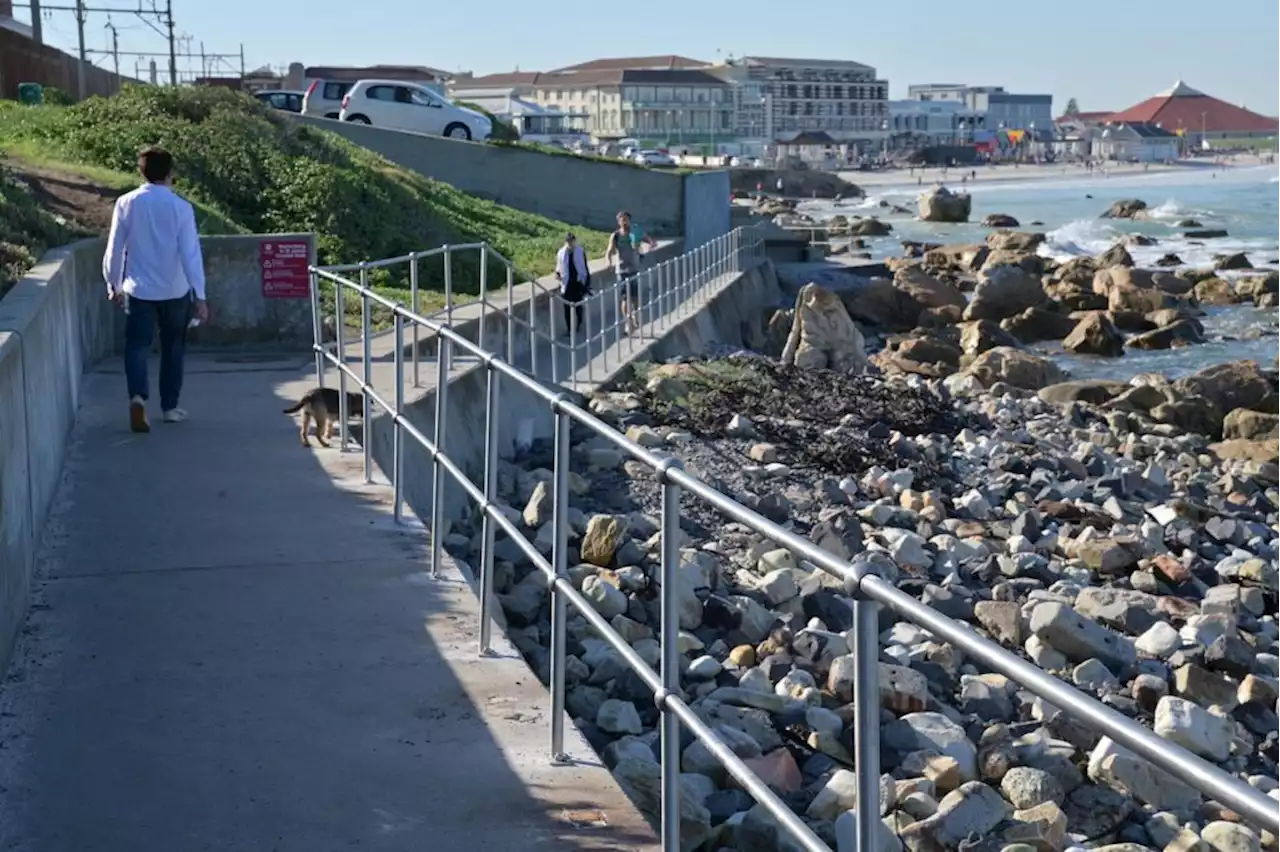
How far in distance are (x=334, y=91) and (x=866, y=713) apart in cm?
4099

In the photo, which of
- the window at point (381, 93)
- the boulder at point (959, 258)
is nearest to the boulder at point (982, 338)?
the window at point (381, 93)

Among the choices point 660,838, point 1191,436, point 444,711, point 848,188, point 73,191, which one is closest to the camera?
point 660,838

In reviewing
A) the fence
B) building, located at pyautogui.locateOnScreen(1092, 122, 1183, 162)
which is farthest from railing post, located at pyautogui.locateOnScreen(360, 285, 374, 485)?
building, located at pyautogui.locateOnScreen(1092, 122, 1183, 162)

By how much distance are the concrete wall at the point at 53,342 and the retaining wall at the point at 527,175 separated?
20.2m

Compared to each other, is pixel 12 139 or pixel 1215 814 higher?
pixel 12 139

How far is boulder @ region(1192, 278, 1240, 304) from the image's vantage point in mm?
41219

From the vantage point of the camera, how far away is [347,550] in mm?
7531

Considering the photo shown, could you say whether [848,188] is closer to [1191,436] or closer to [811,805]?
[1191,436]

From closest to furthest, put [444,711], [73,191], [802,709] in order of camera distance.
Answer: [444,711] < [802,709] < [73,191]

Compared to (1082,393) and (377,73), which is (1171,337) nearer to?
(1082,393)

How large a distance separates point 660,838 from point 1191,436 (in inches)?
651

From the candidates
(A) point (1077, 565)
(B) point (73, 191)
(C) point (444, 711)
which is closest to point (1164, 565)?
(A) point (1077, 565)

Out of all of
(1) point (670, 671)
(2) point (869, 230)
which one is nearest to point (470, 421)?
(1) point (670, 671)

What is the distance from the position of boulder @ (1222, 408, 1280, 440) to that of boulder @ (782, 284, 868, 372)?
4749 millimetres
